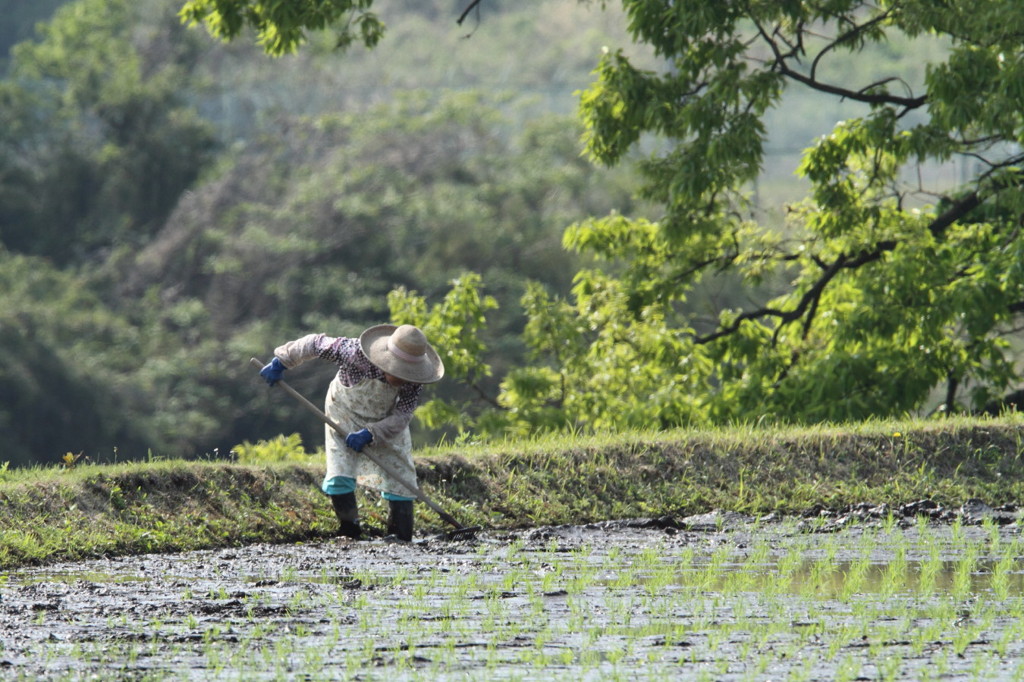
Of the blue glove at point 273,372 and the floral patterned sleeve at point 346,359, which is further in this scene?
the floral patterned sleeve at point 346,359

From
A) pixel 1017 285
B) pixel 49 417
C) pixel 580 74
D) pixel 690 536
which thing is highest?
pixel 580 74

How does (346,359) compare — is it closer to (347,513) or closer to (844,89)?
(347,513)

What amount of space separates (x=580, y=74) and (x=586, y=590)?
88.5m

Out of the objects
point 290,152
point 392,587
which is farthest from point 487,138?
point 392,587

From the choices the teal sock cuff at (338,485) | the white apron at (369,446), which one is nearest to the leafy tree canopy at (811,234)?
the white apron at (369,446)

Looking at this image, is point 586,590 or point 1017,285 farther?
point 1017,285

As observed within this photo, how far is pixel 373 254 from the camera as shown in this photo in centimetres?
5019

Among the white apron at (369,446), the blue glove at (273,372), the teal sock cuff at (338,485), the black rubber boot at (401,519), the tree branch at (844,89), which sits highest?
the tree branch at (844,89)

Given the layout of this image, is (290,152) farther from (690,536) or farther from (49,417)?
(690,536)

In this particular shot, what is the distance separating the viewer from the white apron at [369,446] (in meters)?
10.3

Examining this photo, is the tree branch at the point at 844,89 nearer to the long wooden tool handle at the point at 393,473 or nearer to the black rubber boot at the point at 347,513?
the long wooden tool handle at the point at 393,473

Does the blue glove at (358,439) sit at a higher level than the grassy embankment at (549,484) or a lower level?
higher

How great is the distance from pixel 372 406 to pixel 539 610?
3.30 meters

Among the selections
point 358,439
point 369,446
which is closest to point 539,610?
point 358,439
